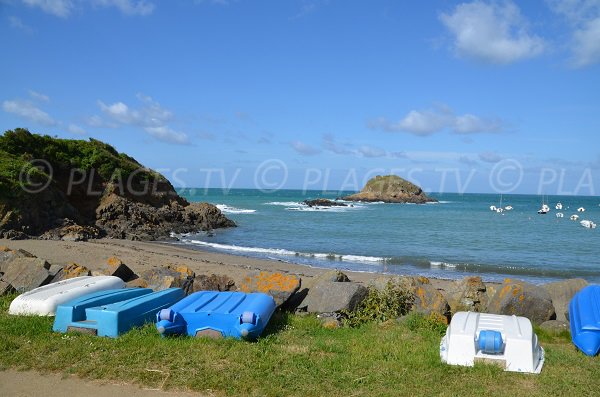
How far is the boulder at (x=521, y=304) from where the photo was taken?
8.64m

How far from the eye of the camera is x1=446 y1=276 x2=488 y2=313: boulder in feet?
29.8

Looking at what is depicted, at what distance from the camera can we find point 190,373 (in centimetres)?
569

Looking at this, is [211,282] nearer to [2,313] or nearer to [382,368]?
[2,313]

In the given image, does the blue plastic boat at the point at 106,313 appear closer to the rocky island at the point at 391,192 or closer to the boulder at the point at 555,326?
the boulder at the point at 555,326

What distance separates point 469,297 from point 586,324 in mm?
2329

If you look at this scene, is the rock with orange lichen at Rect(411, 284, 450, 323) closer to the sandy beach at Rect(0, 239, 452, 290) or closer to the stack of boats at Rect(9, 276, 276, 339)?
the stack of boats at Rect(9, 276, 276, 339)

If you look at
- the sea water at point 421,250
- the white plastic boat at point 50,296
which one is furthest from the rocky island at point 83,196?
the white plastic boat at point 50,296

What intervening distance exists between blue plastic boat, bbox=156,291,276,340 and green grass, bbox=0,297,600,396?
17cm

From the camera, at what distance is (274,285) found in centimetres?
927

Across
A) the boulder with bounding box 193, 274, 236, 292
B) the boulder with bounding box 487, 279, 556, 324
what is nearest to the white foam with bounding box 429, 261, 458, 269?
Result: the boulder with bounding box 487, 279, 556, 324

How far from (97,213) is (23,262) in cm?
2133

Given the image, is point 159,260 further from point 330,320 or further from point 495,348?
point 495,348

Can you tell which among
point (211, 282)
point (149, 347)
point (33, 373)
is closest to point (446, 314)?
point (211, 282)

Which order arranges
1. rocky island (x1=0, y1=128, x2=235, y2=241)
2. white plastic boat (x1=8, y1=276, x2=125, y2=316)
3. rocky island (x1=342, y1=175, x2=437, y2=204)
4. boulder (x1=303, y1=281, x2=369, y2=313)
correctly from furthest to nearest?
rocky island (x1=342, y1=175, x2=437, y2=204) → rocky island (x1=0, y1=128, x2=235, y2=241) → boulder (x1=303, y1=281, x2=369, y2=313) → white plastic boat (x1=8, y1=276, x2=125, y2=316)
